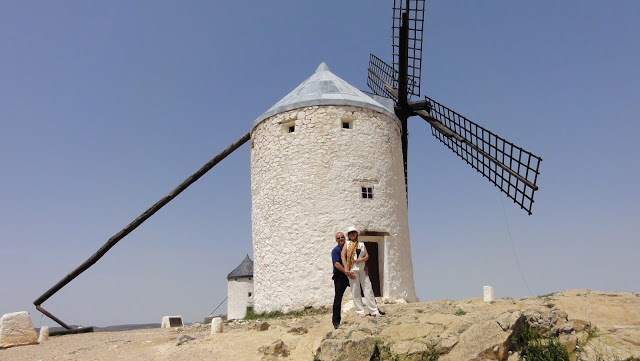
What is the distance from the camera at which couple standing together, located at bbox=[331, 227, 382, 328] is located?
723 cm

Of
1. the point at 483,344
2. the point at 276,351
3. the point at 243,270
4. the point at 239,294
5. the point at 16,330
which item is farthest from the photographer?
the point at 243,270

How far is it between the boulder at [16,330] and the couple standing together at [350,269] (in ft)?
26.1

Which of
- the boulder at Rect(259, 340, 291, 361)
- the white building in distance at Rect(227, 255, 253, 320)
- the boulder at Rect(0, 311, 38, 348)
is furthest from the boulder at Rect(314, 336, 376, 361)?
the white building in distance at Rect(227, 255, 253, 320)

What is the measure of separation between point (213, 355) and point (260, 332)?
4.78 feet

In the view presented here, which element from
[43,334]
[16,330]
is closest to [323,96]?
[16,330]

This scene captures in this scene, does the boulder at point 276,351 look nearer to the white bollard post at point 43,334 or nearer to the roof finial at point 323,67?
the white bollard post at point 43,334

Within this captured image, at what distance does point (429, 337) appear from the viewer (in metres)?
6.10

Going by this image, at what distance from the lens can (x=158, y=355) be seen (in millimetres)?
7781

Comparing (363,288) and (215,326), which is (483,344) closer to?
(363,288)

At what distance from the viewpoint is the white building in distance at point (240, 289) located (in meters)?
23.8

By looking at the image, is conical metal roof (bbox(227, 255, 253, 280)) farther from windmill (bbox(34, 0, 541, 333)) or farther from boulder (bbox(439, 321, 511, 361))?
boulder (bbox(439, 321, 511, 361))

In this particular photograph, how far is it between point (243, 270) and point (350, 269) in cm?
1817

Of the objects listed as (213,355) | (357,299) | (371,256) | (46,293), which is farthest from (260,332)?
(46,293)

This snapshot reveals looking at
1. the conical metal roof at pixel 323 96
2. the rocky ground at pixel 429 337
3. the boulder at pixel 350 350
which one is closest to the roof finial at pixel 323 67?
the conical metal roof at pixel 323 96
